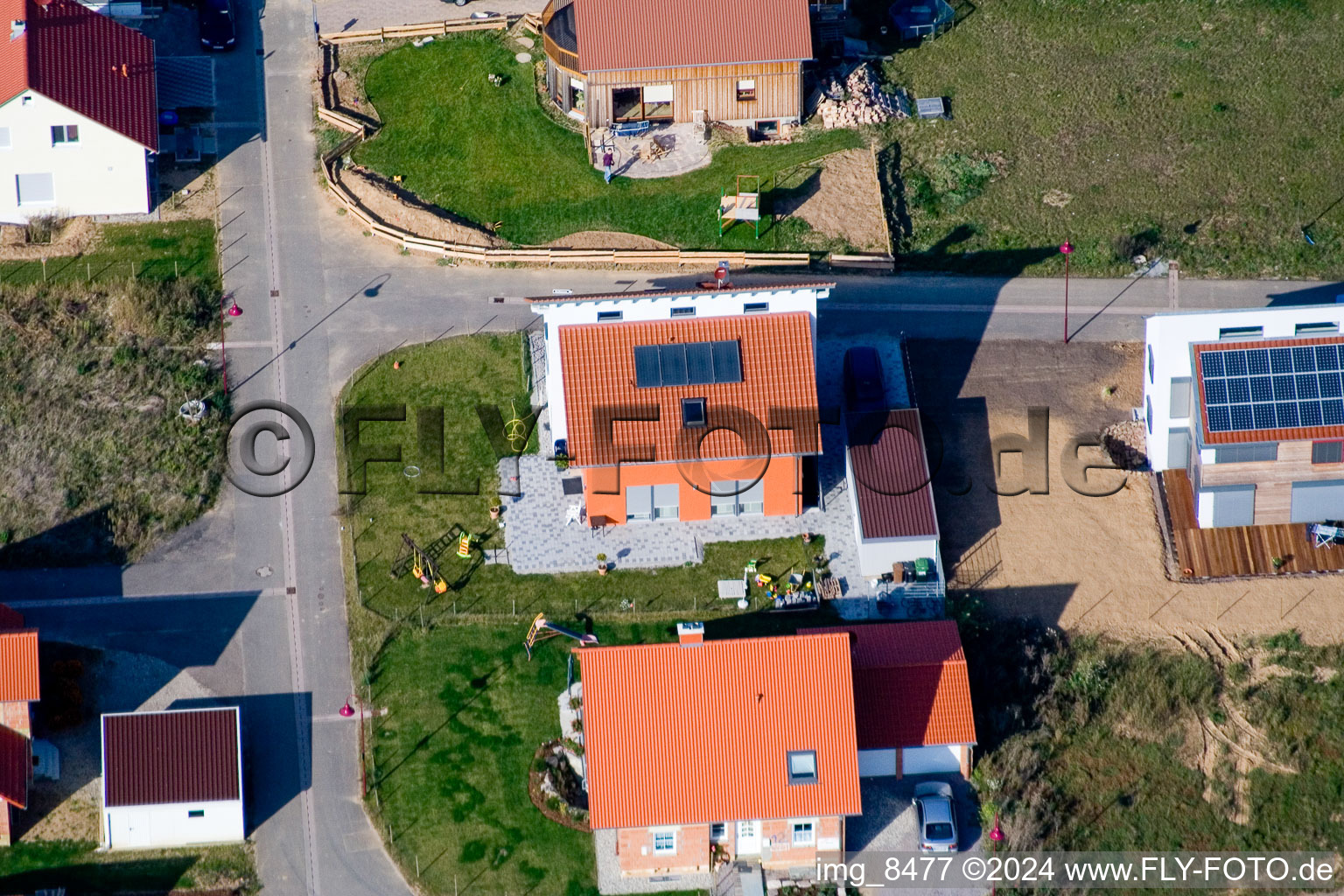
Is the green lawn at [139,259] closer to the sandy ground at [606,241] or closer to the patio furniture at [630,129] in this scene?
the sandy ground at [606,241]

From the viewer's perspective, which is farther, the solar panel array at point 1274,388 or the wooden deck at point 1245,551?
the wooden deck at point 1245,551

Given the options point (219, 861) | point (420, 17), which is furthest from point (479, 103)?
point (219, 861)

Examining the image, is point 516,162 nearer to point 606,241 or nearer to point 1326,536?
point 606,241

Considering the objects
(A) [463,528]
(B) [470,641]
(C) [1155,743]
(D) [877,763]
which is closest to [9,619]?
(B) [470,641]

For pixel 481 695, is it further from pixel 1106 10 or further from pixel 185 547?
pixel 1106 10

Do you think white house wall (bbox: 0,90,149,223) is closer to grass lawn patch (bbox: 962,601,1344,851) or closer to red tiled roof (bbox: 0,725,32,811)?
red tiled roof (bbox: 0,725,32,811)

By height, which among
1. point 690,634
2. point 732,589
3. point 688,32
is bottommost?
point 690,634

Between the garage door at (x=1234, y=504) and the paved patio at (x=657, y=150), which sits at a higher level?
the paved patio at (x=657, y=150)

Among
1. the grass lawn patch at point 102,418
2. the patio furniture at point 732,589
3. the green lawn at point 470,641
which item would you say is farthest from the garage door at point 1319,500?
the grass lawn patch at point 102,418
